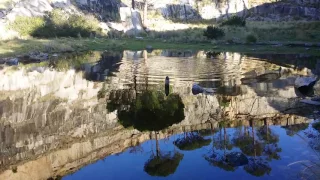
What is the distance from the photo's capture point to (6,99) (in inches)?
650

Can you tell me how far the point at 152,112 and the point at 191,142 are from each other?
2.63 metres

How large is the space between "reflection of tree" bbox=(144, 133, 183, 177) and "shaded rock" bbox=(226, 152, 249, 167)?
128 centimetres

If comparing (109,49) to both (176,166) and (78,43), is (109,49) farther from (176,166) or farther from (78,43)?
(176,166)

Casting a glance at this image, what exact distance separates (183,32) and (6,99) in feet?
115

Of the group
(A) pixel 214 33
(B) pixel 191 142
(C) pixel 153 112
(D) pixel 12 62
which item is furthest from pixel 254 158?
(A) pixel 214 33

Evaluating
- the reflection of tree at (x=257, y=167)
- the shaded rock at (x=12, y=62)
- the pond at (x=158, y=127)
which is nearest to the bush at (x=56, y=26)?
the shaded rock at (x=12, y=62)

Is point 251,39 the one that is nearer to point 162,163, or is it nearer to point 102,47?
point 102,47

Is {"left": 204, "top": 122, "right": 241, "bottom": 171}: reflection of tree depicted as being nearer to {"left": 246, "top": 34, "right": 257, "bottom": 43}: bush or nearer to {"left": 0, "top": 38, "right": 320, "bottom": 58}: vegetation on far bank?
{"left": 0, "top": 38, "right": 320, "bottom": 58}: vegetation on far bank

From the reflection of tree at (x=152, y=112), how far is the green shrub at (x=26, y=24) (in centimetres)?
3101

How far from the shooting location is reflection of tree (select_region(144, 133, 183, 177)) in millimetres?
9016

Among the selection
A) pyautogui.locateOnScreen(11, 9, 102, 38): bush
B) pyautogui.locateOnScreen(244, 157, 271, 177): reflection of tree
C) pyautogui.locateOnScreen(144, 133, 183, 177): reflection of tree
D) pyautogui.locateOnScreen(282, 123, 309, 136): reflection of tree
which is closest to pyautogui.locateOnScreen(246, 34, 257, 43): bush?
pyautogui.locateOnScreen(11, 9, 102, 38): bush

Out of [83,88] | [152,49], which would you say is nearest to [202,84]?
[83,88]

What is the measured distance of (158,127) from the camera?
38.5 feet

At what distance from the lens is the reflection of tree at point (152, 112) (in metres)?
12.1
